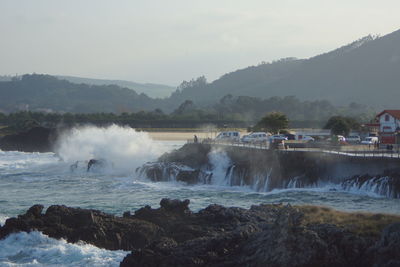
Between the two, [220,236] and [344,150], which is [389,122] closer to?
[344,150]

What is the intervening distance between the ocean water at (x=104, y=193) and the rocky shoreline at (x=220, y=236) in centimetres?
80

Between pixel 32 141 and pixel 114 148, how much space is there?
1234 inches

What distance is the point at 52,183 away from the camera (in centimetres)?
4641

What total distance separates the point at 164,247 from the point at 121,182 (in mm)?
25500

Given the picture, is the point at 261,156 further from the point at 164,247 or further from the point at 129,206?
the point at 164,247

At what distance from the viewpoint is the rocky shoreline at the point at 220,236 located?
58.2 ft

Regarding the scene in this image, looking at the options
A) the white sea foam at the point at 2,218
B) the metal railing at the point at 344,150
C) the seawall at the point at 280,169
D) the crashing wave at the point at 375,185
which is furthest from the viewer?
the metal railing at the point at 344,150

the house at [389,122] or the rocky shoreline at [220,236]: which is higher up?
the house at [389,122]

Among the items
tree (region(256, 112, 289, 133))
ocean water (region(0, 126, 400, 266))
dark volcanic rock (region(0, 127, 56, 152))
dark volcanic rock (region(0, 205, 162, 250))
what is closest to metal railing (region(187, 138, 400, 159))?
ocean water (region(0, 126, 400, 266))

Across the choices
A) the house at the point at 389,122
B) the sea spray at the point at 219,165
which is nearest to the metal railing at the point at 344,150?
the sea spray at the point at 219,165

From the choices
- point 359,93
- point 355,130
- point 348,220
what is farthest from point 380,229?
point 359,93

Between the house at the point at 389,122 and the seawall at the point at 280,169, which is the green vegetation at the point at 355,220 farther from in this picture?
the house at the point at 389,122

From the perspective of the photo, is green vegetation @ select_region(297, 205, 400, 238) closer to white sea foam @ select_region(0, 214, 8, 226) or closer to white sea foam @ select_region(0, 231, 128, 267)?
white sea foam @ select_region(0, 231, 128, 267)

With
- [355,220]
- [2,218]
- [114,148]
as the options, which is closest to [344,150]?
[355,220]
